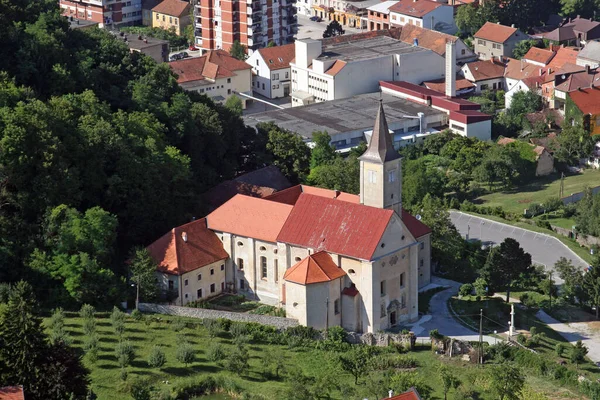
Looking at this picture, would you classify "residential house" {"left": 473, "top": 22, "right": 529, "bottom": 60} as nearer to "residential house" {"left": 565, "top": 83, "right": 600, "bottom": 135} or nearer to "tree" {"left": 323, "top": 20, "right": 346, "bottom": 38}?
"tree" {"left": 323, "top": 20, "right": 346, "bottom": 38}

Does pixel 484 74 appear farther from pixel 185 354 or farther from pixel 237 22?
pixel 185 354

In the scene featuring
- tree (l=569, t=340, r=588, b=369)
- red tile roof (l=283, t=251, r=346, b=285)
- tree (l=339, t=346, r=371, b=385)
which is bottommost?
tree (l=569, t=340, r=588, b=369)

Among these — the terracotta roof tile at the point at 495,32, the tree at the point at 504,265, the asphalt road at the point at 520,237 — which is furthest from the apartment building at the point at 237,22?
the tree at the point at 504,265

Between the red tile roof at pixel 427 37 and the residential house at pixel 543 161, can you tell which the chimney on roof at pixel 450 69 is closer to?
the red tile roof at pixel 427 37

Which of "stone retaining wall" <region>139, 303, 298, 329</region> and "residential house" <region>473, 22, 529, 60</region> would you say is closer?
"stone retaining wall" <region>139, 303, 298, 329</region>

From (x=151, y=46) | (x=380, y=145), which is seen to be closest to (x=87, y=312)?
(x=380, y=145)

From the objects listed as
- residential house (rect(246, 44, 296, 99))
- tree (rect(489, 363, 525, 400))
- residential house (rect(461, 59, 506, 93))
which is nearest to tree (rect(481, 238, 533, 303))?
tree (rect(489, 363, 525, 400))

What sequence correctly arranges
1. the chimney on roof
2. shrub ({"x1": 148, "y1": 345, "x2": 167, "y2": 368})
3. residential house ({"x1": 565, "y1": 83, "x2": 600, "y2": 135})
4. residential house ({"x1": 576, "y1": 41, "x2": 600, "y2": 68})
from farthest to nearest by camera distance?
residential house ({"x1": 576, "y1": 41, "x2": 600, "y2": 68}), the chimney on roof, residential house ({"x1": 565, "y1": 83, "x2": 600, "y2": 135}), shrub ({"x1": 148, "y1": 345, "x2": 167, "y2": 368})

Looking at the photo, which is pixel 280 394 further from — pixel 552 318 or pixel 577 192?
pixel 577 192
